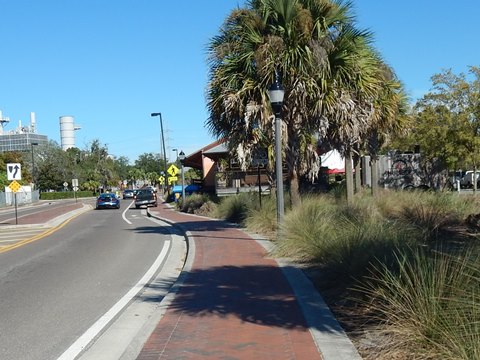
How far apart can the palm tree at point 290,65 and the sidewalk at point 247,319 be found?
571cm

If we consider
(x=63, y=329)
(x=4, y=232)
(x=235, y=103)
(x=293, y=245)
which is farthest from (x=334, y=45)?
(x=4, y=232)

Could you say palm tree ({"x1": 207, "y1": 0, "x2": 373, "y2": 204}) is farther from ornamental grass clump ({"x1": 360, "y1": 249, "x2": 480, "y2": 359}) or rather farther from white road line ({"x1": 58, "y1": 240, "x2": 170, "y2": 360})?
ornamental grass clump ({"x1": 360, "y1": 249, "x2": 480, "y2": 359})

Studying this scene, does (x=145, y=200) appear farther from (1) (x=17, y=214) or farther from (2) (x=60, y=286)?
(2) (x=60, y=286)

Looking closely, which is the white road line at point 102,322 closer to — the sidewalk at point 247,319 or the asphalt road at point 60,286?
the asphalt road at point 60,286

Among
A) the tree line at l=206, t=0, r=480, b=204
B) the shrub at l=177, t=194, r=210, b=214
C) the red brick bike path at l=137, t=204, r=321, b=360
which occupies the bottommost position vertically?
the red brick bike path at l=137, t=204, r=321, b=360

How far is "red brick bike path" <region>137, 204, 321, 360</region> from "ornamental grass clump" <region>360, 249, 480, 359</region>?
33.4 inches

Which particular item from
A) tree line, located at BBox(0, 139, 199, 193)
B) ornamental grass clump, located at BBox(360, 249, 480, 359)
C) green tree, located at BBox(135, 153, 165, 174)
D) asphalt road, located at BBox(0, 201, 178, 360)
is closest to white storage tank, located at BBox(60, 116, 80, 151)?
green tree, located at BBox(135, 153, 165, 174)

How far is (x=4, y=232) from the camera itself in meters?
24.7

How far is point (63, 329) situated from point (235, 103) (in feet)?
30.8

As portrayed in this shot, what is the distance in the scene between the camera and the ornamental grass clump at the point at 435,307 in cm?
470

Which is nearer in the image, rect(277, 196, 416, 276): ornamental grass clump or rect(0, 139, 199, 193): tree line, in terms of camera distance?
rect(277, 196, 416, 276): ornamental grass clump

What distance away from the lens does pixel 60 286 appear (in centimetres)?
1044

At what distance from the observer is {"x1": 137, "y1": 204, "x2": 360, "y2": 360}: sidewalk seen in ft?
18.8

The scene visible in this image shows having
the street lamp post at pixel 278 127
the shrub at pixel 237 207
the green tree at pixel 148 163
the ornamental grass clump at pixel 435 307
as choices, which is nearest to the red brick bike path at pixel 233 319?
the ornamental grass clump at pixel 435 307
